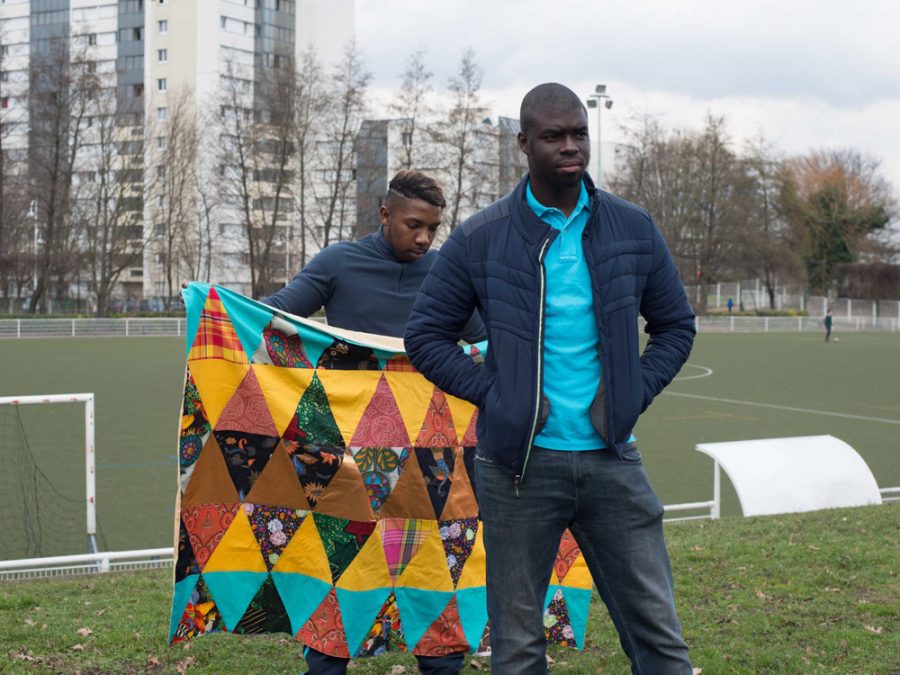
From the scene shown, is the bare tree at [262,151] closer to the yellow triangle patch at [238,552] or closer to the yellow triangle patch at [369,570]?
the yellow triangle patch at [238,552]

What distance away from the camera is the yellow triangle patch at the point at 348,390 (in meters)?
4.57

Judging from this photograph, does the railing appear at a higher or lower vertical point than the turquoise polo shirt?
lower

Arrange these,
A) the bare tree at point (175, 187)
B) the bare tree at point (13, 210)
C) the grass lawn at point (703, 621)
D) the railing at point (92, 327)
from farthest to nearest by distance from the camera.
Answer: the bare tree at point (175, 187)
the bare tree at point (13, 210)
the railing at point (92, 327)
the grass lawn at point (703, 621)

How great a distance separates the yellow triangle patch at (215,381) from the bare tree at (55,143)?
51843 millimetres

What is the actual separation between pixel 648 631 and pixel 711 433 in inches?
510

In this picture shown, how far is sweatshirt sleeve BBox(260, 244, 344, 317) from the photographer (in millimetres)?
4551

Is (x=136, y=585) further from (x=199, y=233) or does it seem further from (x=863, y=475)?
Result: (x=199, y=233)

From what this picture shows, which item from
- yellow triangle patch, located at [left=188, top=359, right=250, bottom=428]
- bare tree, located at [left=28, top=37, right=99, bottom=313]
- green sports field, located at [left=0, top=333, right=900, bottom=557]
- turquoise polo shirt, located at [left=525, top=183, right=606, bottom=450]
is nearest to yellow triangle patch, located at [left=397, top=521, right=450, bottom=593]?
yellow triangle patch, located at [left=188, top=359, right=250, bottom=428]

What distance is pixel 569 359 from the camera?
9.57 ft

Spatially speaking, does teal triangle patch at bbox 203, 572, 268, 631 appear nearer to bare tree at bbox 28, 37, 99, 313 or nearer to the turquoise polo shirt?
A: the turquoise polo shirt

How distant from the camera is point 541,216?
3.04 metres

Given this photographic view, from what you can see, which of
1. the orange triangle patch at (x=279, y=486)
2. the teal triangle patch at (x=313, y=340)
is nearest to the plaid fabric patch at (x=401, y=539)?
the orange triangle patch at (x=279, y=486)

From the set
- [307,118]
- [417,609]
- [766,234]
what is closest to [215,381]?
[417,609]

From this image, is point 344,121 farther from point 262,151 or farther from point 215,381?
point 215,381
